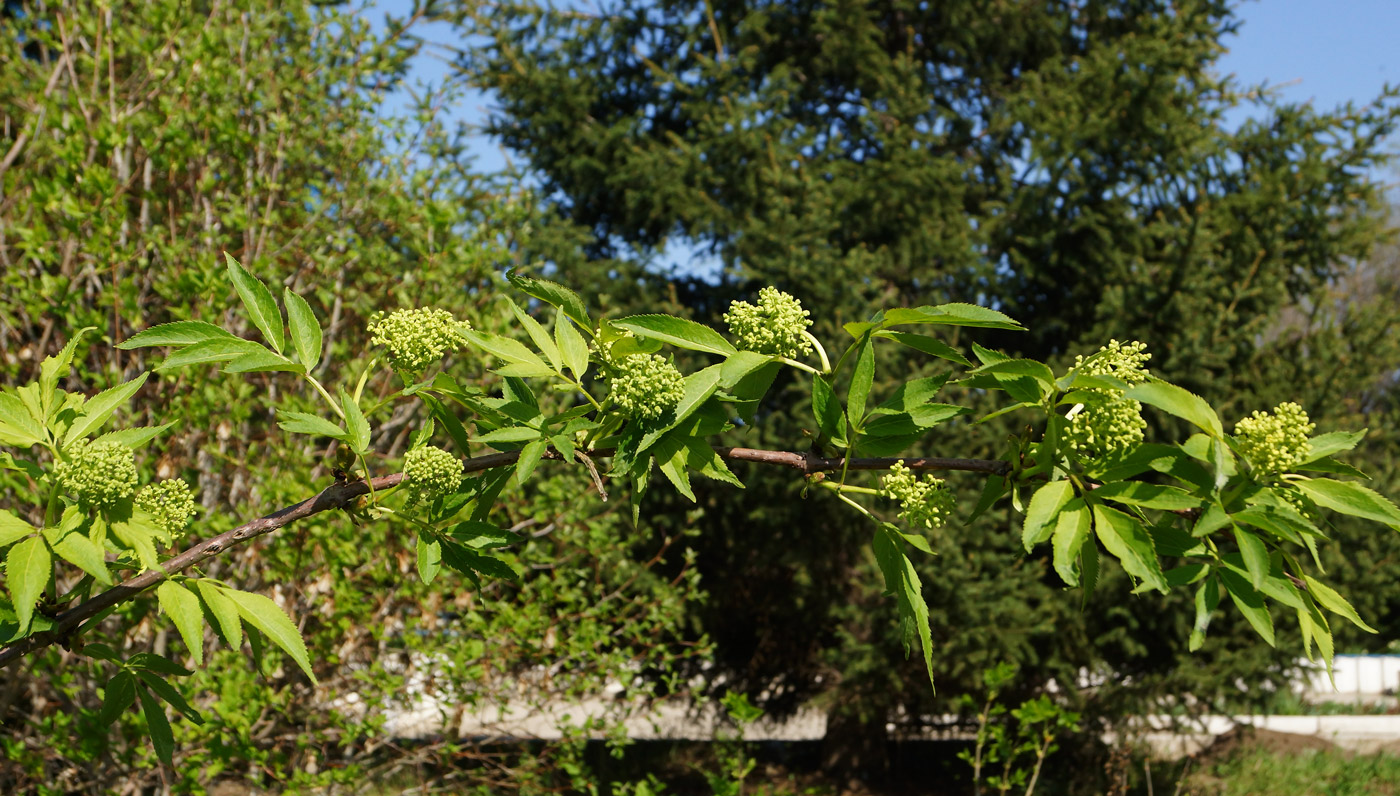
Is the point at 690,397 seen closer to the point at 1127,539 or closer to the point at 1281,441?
the point at 1127,539

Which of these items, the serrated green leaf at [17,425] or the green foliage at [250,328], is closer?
the serrated green leaf at [17,425]

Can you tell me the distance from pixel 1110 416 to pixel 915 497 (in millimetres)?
→ 241

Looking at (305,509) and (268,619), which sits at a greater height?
(305,509)

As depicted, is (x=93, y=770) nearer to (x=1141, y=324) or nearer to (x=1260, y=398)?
(x=1141, y=324)

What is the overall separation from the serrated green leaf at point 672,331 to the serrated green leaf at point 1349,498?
2.14ft

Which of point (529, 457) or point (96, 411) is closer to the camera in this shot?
point (529, 457)

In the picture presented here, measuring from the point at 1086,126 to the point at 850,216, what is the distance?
72.2 inches

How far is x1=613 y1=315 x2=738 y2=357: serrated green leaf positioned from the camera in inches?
42.5

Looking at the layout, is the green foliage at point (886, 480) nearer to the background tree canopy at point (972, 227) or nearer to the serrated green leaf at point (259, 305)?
the serrated green leaf at point (259, 305)

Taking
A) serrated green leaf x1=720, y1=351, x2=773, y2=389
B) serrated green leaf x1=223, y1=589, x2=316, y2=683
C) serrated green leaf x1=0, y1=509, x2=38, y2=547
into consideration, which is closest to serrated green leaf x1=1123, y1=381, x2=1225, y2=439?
serrated green leaf x1=720, y1=351, x2=773, y2=389

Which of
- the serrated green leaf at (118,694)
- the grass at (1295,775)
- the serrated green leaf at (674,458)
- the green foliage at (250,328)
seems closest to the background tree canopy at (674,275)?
the green foliage at (250,328)

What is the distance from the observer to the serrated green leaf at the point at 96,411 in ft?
4.09

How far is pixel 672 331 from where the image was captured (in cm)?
110

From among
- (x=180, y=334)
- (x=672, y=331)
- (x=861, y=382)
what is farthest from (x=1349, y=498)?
(x=180, y=334)
